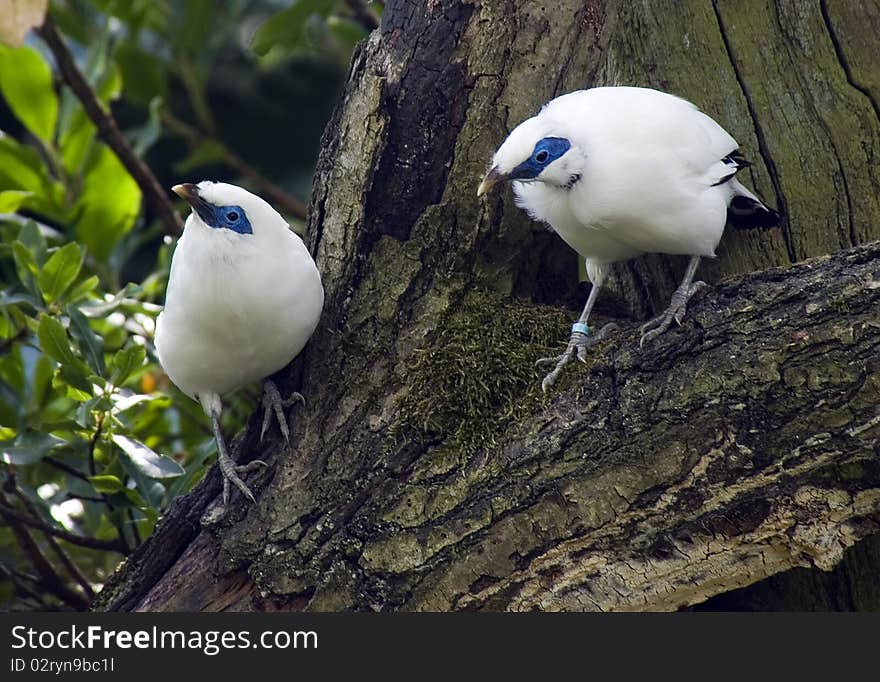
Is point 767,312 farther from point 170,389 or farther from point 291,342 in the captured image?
point 170,389

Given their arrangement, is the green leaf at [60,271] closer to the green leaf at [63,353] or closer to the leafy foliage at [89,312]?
the leafy foliage at [89,312]

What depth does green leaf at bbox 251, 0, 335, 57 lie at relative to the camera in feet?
12.9

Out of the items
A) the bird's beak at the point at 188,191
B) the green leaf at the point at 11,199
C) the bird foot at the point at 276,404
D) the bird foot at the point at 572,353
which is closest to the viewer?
the bird foot at the point at 572,353

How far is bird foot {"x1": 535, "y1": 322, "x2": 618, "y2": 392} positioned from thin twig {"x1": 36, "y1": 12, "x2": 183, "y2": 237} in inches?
81.4

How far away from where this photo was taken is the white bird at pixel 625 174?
2816 mm

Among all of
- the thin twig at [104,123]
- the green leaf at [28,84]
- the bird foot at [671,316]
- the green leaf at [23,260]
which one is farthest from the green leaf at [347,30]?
the bird foot at [671,316]

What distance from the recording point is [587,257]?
3137mm

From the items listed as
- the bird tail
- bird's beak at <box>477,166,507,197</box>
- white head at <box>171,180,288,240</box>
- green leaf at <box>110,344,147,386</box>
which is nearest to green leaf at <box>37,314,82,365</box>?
green leaf at <box>110,344,147,386</box>

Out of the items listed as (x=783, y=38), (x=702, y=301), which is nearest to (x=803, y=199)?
(x=783, y=38)

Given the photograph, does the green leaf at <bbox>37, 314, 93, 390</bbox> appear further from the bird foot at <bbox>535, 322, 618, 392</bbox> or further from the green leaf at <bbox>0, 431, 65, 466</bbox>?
the bird foot at <bbox>535, 322, 618, 392</bbox>

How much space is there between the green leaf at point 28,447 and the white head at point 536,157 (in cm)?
155

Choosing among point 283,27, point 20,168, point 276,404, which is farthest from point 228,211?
point 20,168

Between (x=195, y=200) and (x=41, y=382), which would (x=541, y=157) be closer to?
(x=195, y=200)

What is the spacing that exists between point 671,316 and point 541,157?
531mm
